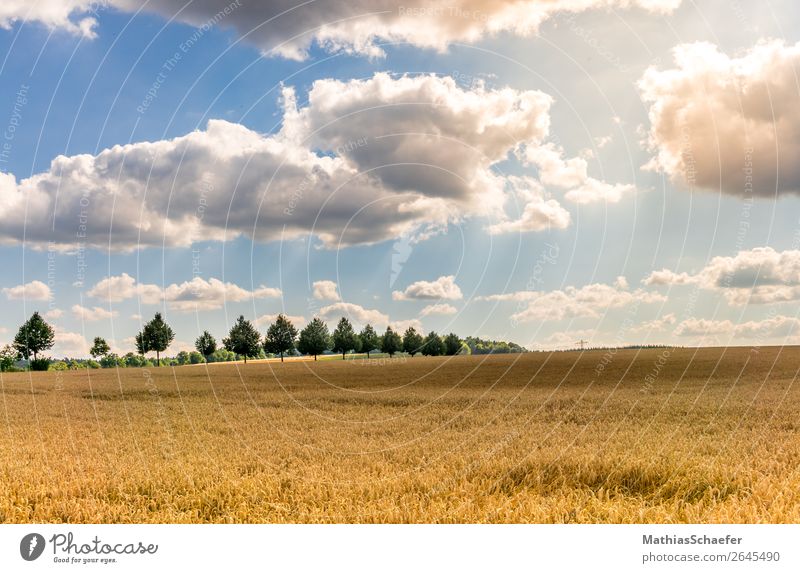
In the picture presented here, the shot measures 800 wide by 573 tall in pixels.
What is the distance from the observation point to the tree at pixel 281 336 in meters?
76.8

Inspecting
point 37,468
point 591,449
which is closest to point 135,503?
point 37,468

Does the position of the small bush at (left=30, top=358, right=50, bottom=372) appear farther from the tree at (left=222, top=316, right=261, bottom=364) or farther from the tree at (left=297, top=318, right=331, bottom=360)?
the tree at (left=297, top=318, right=331, bottom=360)

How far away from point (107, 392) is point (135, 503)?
105 ft

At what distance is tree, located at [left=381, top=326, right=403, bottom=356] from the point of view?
84.1 meters

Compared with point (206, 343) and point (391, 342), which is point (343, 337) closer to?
point (391, 342)

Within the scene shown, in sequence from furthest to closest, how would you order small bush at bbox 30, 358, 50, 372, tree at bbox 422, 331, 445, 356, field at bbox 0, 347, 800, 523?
tree at bbox 422, 331, 445, 356 < small bush at bbox 30, 358, 50, 372 < field at bbox 0, 347, 800, 523

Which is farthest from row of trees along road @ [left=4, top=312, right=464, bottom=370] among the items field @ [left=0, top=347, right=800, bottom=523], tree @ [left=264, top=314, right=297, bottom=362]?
field @ [left=0, top=347, right=800, bottom=523]

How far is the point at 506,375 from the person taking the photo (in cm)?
4653

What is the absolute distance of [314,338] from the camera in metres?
72.6

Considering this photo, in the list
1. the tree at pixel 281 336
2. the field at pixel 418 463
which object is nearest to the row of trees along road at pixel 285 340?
the tree at pixel 281 336

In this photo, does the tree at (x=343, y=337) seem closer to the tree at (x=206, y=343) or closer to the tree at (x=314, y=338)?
the tree at (x=314, y=338)

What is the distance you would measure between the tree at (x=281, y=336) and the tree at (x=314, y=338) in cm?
246

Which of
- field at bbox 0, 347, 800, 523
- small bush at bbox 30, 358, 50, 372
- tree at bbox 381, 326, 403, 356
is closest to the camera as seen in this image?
field at bbox 0, 347, 800, 523
